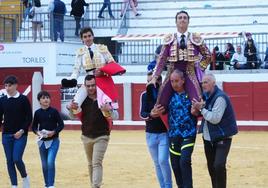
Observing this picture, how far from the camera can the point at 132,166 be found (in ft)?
40.8

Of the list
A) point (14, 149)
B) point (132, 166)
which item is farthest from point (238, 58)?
point (14, 149)

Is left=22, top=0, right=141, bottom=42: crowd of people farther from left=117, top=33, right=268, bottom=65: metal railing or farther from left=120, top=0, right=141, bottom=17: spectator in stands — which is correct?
left=117, top=33, right=268, bottom=65: metal railing

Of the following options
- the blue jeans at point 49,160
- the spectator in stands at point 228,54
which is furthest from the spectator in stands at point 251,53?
the blue jeans at point 49,160

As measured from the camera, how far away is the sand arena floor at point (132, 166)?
1034 cm

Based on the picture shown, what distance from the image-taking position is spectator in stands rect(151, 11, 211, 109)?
7867mm

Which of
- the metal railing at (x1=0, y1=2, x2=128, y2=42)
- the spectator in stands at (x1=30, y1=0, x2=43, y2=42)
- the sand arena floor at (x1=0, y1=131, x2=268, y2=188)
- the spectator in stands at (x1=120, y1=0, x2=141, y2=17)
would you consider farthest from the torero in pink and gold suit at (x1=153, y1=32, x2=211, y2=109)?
the spectator in stands at (x1=120, y1=0, x2=141, y2=17)

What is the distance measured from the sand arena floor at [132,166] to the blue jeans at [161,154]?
1601 mm

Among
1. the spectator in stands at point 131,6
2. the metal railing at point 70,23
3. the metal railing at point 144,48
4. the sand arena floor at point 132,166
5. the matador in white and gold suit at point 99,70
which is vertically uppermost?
the spectator in stands at point 131,6

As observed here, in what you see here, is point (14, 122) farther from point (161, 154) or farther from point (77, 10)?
point (77, 10)

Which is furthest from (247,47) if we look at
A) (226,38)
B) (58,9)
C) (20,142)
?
(20,142)

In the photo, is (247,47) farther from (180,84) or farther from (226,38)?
(180,84)

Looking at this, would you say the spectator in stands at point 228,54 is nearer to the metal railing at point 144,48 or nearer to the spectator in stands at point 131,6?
the metal railing at point 144,48

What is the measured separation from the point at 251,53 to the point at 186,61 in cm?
1348

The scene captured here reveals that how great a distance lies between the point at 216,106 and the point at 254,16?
714 inches
